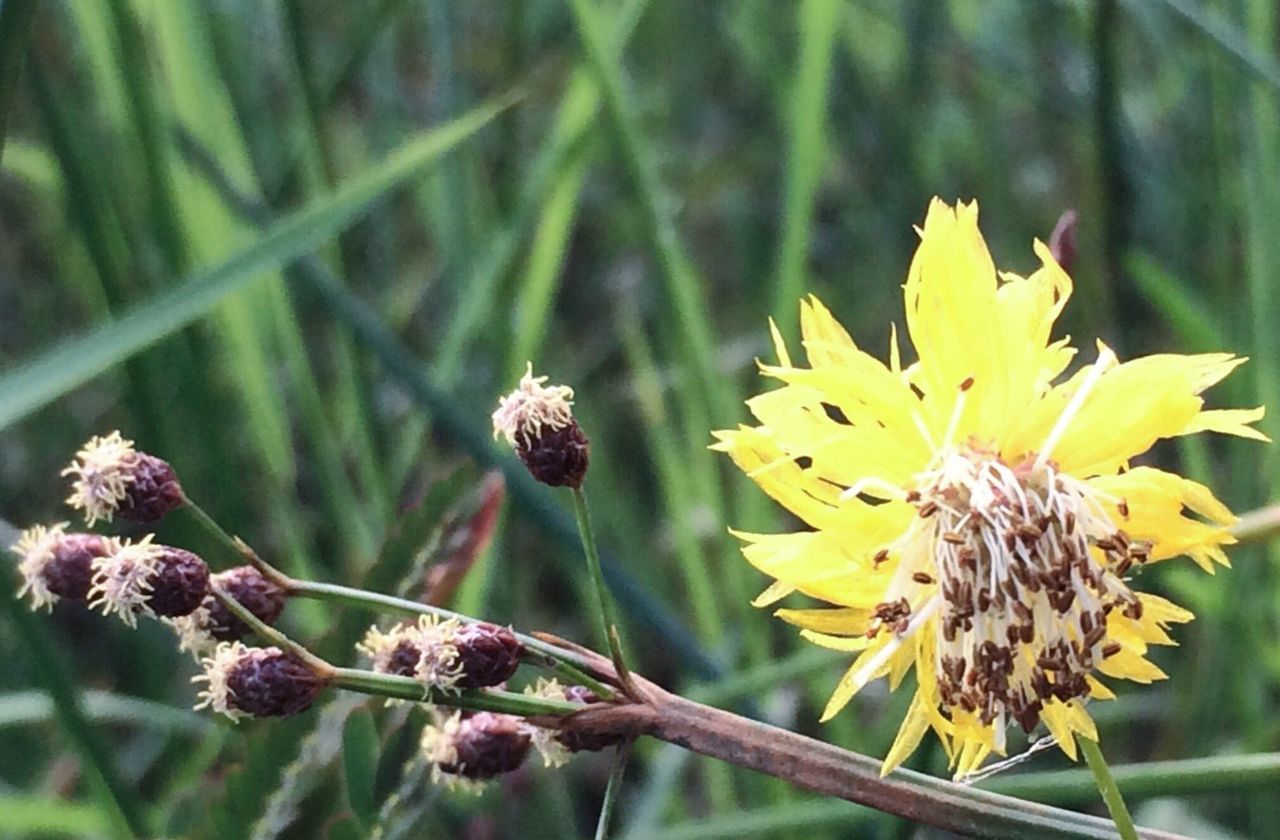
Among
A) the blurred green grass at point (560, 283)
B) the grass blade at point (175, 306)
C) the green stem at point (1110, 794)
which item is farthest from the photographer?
the blurred green grass at point (560, 283)

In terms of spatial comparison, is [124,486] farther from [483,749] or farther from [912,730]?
[912,730]

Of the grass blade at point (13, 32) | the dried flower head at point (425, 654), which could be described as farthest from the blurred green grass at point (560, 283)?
the dried flower head at point (425, 654)

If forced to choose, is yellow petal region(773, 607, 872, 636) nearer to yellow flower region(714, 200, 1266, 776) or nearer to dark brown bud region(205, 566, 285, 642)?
yellow flower region(714, 200, 1266, 776)

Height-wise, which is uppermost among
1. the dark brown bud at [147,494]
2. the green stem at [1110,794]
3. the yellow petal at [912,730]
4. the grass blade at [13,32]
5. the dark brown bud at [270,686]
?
the grass blade at [13,32]

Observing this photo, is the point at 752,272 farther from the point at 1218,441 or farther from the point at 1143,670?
the point at 1143,670

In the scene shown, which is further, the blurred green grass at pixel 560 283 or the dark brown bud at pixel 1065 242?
the blurred green grass at pixel 560 283

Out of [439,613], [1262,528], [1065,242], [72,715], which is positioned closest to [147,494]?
[439,613]

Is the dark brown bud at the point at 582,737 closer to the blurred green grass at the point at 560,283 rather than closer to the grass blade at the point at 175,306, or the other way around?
the blurred green grass at the point at 560,283
